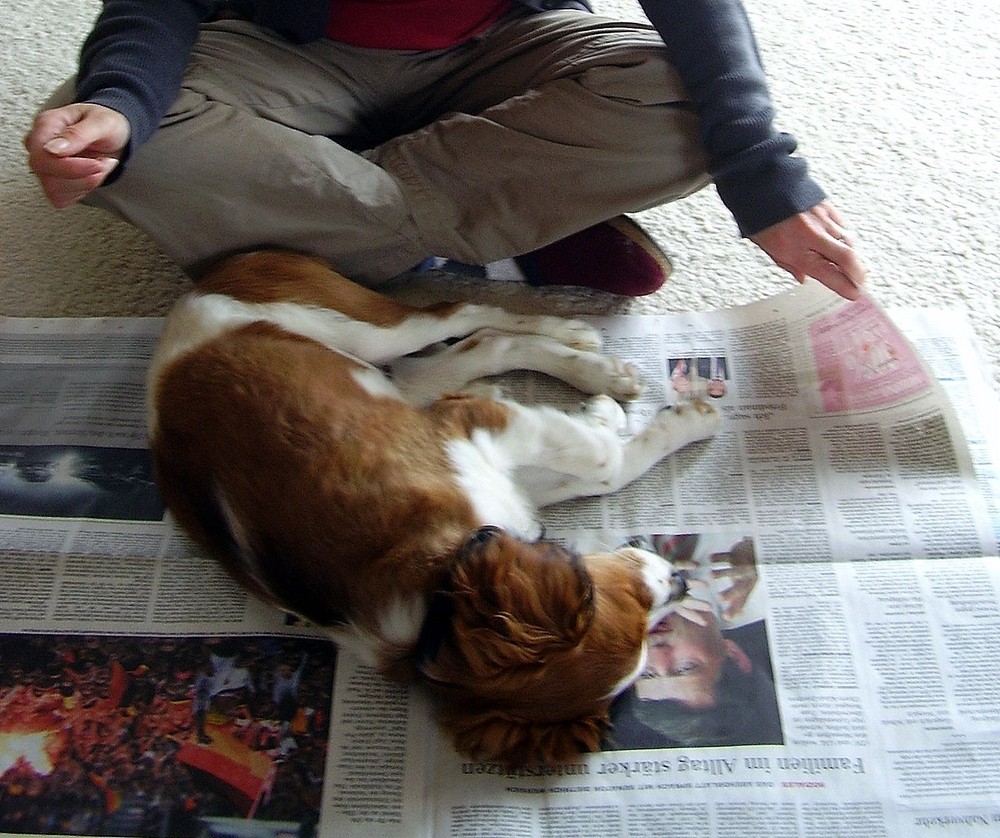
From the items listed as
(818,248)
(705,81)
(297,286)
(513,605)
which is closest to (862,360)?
(818,248)

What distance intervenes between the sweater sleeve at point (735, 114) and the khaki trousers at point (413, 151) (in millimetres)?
51

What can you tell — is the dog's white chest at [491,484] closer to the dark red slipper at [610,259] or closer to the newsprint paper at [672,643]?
the newsprint paper at [672,643]

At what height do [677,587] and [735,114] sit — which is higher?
[735,114]

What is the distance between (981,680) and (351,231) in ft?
3.30

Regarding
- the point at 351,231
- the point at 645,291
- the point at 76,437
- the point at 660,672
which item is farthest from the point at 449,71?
the point at 660,672

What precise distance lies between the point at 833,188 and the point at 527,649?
3.51ft

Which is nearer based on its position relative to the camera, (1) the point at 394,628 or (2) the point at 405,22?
(1) the point at 394,628

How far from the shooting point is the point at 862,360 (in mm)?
1313

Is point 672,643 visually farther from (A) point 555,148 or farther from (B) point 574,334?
(A) point 555,148

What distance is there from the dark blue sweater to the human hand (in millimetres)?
16

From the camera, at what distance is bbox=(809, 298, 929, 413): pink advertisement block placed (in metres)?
1.28

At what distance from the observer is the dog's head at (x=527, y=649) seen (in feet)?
3.02

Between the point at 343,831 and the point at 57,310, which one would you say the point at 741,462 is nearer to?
the point at 343,831

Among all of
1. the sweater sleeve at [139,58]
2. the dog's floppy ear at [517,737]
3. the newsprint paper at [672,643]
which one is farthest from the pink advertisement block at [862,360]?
the sweater sleeve at [139,58]
